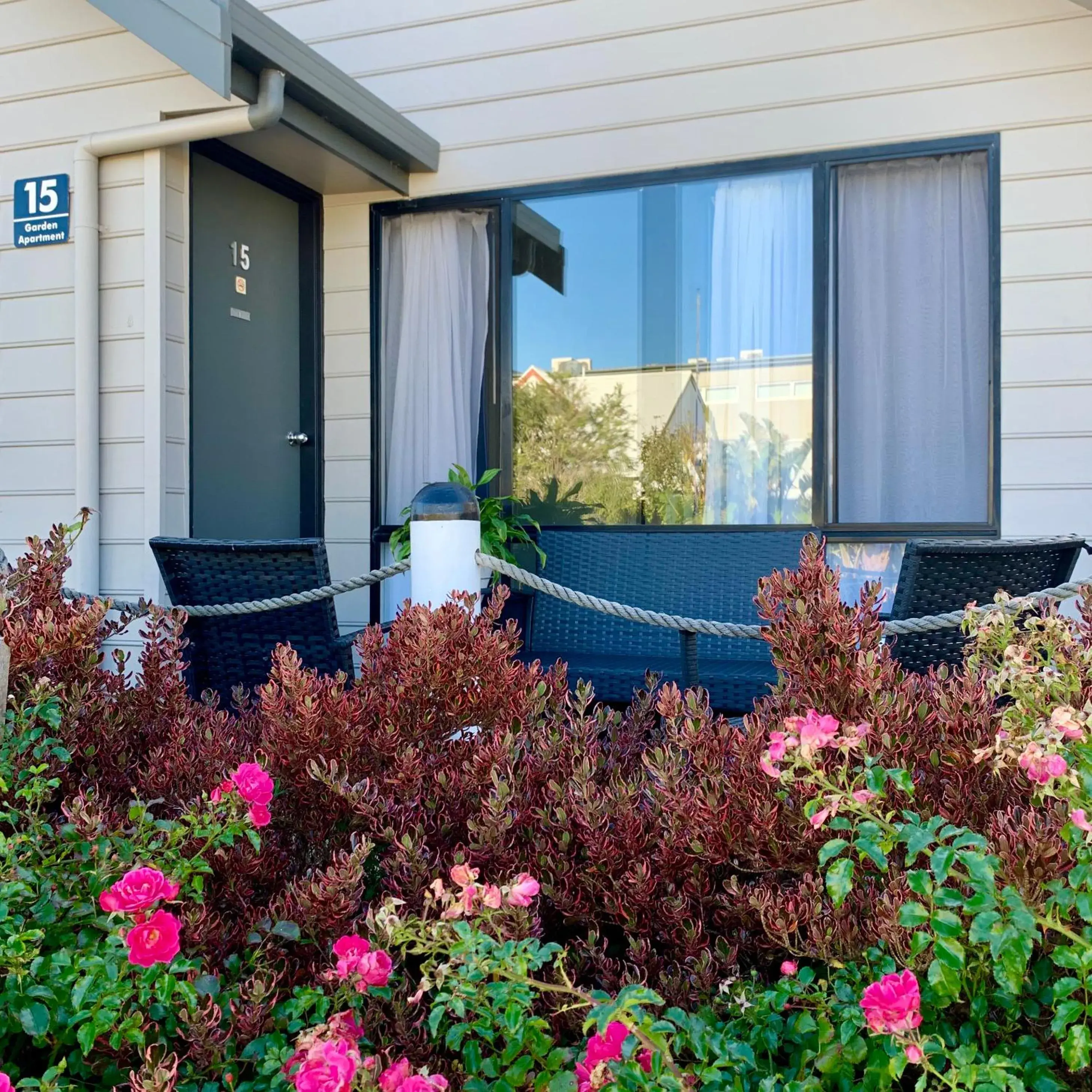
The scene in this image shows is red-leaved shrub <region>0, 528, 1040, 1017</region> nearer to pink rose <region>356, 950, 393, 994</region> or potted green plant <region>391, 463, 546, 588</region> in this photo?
pink rose <region>356, 950, 393, 994</region>

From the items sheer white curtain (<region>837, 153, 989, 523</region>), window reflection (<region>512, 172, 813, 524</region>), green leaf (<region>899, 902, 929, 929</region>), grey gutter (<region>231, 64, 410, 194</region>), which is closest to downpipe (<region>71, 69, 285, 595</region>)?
grey gutter (<region>231, 64, 410, 194</region>)

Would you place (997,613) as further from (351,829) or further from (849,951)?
(351,829)

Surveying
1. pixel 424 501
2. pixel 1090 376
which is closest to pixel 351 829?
pixel 424 501

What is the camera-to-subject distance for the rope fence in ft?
7.43

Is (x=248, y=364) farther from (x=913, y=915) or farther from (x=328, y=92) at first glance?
(x=913, y=915)

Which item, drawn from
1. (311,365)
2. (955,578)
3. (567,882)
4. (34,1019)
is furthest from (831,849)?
(311,365)

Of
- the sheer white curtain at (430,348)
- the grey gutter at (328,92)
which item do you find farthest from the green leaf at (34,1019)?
the sheer white curtain at (430,348)

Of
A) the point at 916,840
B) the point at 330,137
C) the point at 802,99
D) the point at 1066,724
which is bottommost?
the point at 916,840

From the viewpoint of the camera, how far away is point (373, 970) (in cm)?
115

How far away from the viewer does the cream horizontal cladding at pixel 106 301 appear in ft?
12.5

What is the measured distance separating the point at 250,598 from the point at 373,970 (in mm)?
1760

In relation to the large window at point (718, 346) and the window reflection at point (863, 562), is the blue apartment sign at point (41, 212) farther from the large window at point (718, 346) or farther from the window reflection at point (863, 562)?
the window reflection at point (863, 562)

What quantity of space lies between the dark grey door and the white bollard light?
164 centimetres

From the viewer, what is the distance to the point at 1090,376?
145 inches
